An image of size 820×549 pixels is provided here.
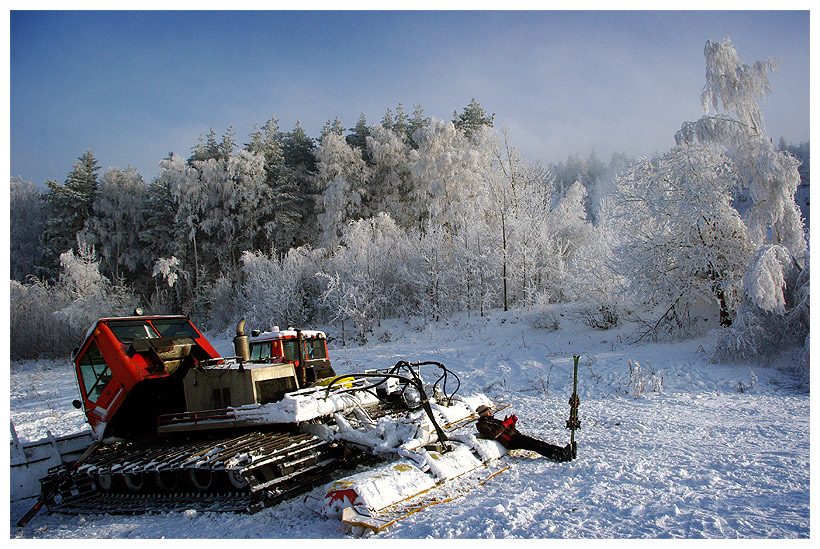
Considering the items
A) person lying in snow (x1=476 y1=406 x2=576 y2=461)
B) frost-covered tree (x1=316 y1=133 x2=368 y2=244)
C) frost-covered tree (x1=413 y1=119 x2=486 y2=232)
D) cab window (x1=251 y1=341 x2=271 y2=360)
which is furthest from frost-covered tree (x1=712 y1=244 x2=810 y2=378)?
frost-covered tree (x1=316 y1=133 x2=368 y2=244)

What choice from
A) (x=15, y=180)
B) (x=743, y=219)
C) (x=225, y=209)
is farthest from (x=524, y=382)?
(x=15, y=180)

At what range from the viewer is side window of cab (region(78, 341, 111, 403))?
661 centimetres

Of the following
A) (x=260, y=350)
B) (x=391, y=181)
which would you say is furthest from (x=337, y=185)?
(x=260, y=350)

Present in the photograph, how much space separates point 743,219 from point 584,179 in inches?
2907

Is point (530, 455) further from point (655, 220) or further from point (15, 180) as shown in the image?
point (15, 180)

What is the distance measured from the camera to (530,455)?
586cm

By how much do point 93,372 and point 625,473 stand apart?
22.3 feet

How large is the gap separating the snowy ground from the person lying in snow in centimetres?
16

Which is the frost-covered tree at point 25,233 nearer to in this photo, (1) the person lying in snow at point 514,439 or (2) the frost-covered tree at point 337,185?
(2) the frost-covered tree at point 337,185

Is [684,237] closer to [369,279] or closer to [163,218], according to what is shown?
[369,279]

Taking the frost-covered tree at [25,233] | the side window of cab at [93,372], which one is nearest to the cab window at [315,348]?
the side window of cab at [93,372]

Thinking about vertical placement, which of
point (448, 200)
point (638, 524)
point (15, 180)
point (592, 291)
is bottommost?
point (638, 524)

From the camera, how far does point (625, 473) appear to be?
193 inches

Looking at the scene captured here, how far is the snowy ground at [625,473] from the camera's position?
382 centimetres
